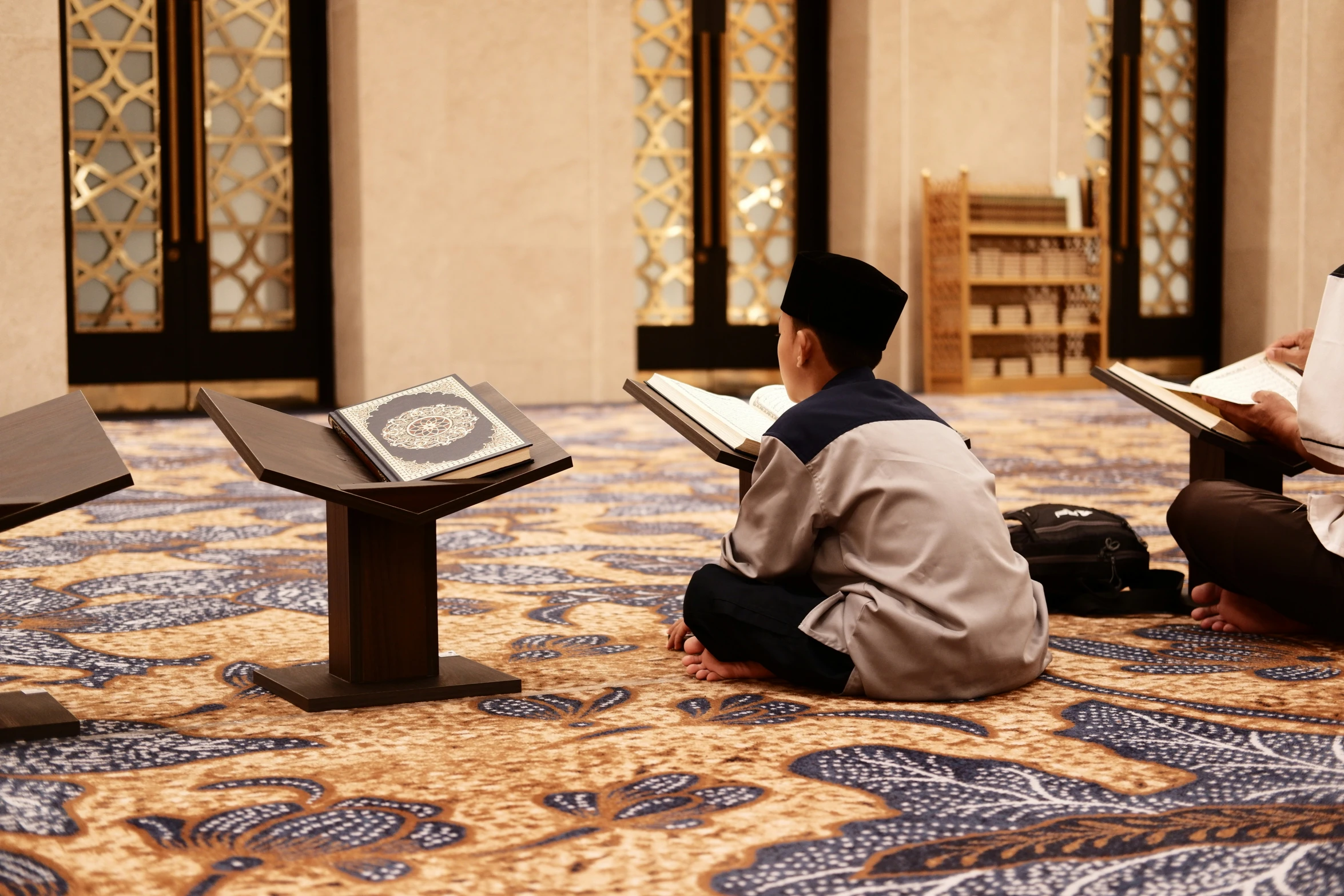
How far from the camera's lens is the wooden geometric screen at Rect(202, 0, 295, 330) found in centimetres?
886

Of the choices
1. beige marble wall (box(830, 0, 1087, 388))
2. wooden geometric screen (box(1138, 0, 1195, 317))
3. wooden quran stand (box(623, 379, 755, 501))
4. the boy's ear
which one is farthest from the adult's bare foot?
wooden geometric screen (box(1138, 0, 1195, 317))

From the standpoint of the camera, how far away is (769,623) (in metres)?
2.52

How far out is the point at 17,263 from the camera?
314 inches

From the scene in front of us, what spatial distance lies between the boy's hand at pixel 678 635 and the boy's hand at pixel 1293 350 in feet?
4.23

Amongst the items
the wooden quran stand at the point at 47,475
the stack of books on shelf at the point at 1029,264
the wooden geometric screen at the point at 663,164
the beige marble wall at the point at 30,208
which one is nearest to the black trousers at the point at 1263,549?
the wooden quran stand at the point at 47,475

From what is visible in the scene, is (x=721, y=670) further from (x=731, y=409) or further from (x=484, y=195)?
(x=484, y=195)

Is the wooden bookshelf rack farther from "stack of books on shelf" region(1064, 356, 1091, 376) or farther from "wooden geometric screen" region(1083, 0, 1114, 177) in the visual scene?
"wooden geometric screen" region(1083, 0, 1114, 177)

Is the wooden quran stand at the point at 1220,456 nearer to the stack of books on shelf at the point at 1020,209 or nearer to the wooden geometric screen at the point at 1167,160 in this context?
the stack of books on shelf at the point at 1020,209

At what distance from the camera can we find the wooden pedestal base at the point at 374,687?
2.46 m

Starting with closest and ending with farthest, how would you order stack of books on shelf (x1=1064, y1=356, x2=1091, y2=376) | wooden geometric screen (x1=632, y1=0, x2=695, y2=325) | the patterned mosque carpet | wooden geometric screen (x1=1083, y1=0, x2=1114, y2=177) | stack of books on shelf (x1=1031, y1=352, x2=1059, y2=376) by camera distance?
the patterned mosque carpet
wooden geometric screen (x1=632, y1=0, x2=695, y2=325)
stack of books on shelf (x1=1031, y1=352, x2=1059, y2=376)
stack of books on shelf (x1=1064, y1=356, x2=1091, y2=376)
wooden geometric screen (x1=1083, y1=0, x2=1114, y2=177)

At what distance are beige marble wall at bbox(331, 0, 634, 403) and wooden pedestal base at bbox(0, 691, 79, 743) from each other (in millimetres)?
6645

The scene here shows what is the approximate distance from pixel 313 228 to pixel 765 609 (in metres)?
7.33

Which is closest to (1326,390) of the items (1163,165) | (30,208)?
(30,208)

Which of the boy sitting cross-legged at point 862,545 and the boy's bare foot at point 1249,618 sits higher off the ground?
the boy sitting cross-legged at point 862,545
